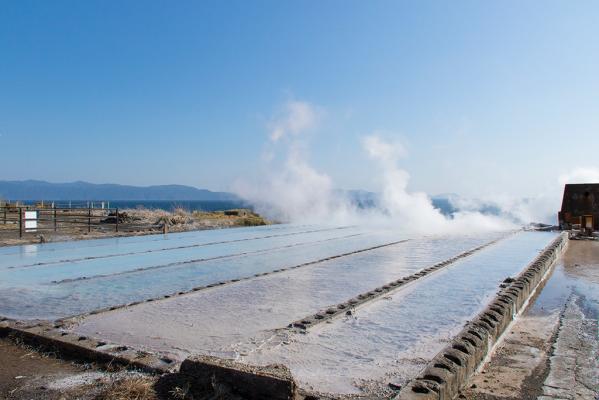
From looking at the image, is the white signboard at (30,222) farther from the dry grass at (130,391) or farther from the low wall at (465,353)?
the dry grass at (130,391)

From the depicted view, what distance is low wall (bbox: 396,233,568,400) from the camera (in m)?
3.62

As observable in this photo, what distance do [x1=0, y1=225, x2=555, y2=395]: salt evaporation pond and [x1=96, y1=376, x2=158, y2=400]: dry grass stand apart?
1.18 meters

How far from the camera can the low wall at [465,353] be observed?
11.9ft

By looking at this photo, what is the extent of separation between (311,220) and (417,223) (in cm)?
655

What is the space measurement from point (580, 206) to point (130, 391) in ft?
86.5

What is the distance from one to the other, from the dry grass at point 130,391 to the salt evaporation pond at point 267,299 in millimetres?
1181

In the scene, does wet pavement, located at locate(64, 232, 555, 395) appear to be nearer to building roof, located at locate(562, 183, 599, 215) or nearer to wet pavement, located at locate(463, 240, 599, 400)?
wet pavement, located at locate(463, 240, 599, 400)

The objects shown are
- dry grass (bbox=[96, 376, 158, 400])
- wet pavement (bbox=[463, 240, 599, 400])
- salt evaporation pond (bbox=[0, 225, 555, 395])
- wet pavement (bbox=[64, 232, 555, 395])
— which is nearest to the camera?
dry grass (bbox=[96, 376, 158, 400])

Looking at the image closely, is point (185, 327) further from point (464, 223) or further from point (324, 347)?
point (464, 223)

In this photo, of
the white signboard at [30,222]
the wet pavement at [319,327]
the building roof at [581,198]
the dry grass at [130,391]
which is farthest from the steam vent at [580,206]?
the dry grass at [130,391]

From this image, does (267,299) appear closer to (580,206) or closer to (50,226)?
(50,226)

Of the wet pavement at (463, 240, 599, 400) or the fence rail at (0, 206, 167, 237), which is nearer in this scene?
the wet pavement at (463, 240, 599, 400)

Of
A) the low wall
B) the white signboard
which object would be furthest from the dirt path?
the white signboard

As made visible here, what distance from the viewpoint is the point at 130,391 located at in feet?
11.6
